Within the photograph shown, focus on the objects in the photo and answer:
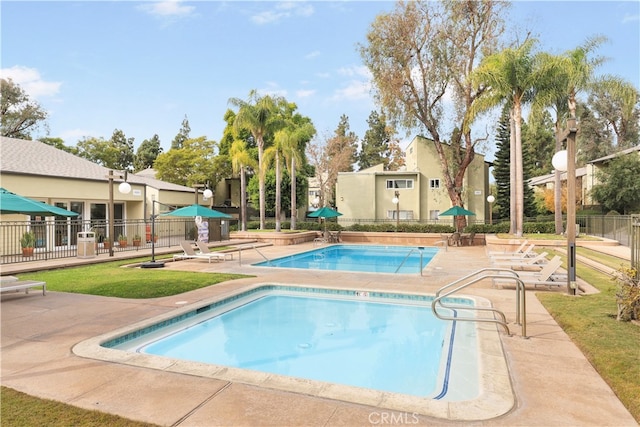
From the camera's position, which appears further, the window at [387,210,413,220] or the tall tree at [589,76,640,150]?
the tall tree at [589,76,640,150]

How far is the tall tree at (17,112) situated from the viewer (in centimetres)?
3631

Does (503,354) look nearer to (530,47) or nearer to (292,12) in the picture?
(292,12)

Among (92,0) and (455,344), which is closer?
(455,344)

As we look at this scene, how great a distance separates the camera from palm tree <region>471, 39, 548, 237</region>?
19.1 meters

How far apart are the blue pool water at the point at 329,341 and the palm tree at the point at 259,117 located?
18.9 metres

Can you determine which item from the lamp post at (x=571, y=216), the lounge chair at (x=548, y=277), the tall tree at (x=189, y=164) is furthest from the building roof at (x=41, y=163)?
the lamp post at (x=571, y=216)

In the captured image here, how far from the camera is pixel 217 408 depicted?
360 cm

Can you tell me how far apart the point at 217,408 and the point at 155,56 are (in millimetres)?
19065

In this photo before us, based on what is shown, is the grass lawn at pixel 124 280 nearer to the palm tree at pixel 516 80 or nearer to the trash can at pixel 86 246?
the trash can at pixel 86 246

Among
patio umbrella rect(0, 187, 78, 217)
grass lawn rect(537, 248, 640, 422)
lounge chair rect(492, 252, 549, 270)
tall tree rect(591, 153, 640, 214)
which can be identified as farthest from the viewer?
tall tree rect(591, 153, 640, 214)

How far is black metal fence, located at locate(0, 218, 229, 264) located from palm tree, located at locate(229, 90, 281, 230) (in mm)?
5758

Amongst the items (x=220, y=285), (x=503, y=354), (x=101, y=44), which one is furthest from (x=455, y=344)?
(x=101, y=44)

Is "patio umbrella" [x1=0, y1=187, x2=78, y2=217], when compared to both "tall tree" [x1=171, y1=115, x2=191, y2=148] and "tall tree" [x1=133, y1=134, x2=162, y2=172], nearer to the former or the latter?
"tall tree" [x1=133, y1=134, x2=162, y2=172]

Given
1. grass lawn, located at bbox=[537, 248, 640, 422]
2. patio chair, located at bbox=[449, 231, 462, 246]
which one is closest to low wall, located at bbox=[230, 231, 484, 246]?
patio chair, located at bbox=[449, 231, 462, 246]
